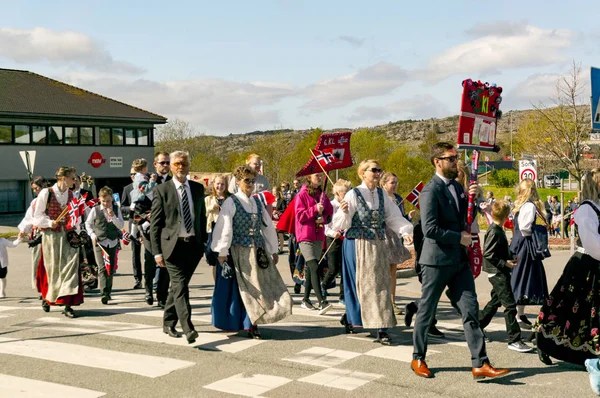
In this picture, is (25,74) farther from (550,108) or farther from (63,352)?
(63,352)

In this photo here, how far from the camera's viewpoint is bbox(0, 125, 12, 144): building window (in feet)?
138

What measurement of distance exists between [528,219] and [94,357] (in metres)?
4.93

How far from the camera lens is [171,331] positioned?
8172mm

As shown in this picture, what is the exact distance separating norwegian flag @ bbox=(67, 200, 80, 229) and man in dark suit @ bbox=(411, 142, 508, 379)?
5.07 meters

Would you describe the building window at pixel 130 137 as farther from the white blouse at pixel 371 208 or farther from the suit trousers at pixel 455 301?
the suit trousers at pixel 455 301

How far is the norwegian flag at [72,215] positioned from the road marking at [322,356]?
3961 mm

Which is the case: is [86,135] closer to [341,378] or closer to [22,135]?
[22,135]

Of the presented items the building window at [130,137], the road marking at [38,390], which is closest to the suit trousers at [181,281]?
the road marking at [38,390]

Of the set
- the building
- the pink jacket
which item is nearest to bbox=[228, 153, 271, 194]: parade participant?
the pink jacket

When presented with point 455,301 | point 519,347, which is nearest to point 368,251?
point 455,301

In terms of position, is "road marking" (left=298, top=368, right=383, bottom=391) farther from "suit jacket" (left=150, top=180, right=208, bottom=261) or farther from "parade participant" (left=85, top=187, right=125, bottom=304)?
"parade participant" (left=85, top=187, right=125, bottom=304)

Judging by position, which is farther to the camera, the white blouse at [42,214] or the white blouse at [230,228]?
the white blouse at [42,214]

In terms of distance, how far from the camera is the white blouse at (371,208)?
8.10 metres

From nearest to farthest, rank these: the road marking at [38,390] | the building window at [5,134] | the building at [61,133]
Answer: the road marking at [38,390], the building window at [5,134], the building at [61,133]
